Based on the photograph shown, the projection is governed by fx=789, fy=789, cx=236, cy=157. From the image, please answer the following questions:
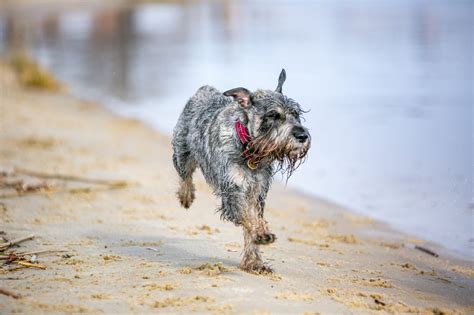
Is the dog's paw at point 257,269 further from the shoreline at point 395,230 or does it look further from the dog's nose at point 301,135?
the shoreline at point 395,230

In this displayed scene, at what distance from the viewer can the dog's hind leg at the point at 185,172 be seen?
8250 millimetres

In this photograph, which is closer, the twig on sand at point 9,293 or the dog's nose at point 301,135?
the twig on sand at point 9,293

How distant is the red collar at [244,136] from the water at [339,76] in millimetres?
3560

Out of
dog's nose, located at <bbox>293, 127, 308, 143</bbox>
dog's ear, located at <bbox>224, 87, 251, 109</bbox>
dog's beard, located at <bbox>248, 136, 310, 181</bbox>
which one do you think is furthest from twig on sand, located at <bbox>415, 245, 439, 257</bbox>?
dog's ear, located at <bbox>224, 87, 251, 109</bbox>

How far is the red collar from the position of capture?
6.63 meters

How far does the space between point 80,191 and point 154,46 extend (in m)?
23.4

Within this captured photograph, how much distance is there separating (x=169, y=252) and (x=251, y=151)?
1.43 m

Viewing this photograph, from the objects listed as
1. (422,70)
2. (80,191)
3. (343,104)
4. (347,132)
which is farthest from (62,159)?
(422,70)

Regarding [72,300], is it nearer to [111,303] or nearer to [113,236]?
[111,303]

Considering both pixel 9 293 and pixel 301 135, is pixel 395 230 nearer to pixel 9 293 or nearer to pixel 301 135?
pixel 301 135

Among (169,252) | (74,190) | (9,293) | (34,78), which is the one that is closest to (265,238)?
(169,252)

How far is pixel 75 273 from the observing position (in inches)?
256

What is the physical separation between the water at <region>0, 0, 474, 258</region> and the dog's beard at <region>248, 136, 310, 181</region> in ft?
11.3

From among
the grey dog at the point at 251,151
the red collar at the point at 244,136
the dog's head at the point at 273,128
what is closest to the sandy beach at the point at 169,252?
the grey dog at the point at 251,151
